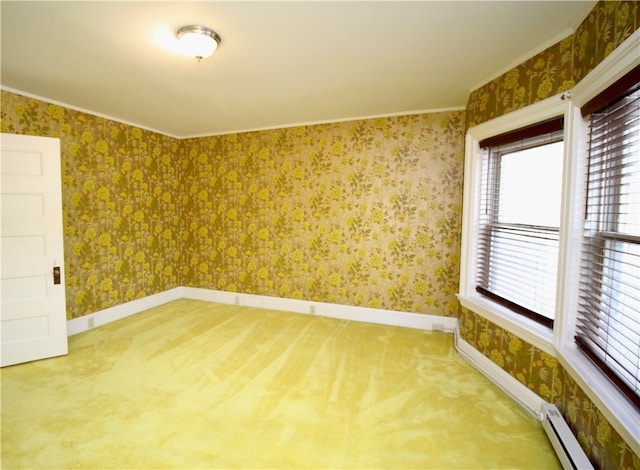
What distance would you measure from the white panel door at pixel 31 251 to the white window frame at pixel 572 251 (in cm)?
387

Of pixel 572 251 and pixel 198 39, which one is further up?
pixel 198 39

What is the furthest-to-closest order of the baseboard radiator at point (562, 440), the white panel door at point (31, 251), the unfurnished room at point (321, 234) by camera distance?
the white panel door at point (31, 251), the unfurnished room at point (321, 234), the baseboard radiator at point (562, 440)

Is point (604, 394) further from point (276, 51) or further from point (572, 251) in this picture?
point (276, 51)

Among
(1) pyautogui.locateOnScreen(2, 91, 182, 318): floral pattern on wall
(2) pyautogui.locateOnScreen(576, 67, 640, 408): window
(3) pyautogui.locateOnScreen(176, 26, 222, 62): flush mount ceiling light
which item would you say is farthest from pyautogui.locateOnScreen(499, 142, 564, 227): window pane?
(1) pyautogui.locateOnScreen(2, 91, 182, 318): floral pattern on wall

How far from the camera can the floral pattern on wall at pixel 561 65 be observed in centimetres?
147

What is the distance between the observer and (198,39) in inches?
74.8

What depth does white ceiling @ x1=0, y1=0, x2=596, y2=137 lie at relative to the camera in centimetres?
173

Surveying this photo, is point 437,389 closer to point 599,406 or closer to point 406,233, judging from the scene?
point 599,406

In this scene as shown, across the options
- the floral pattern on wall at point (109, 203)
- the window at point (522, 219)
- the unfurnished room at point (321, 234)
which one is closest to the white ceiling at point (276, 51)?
the unfurnished room at point (321, 234)

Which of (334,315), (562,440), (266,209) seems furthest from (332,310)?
(562,440)

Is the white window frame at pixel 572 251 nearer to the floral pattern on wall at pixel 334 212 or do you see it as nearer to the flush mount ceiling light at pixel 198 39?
the floral pattern on wall at pixel 334 212

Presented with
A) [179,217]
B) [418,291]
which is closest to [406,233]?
[418,291]

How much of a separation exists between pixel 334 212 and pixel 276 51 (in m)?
2.13

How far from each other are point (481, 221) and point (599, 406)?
1.66 meters
